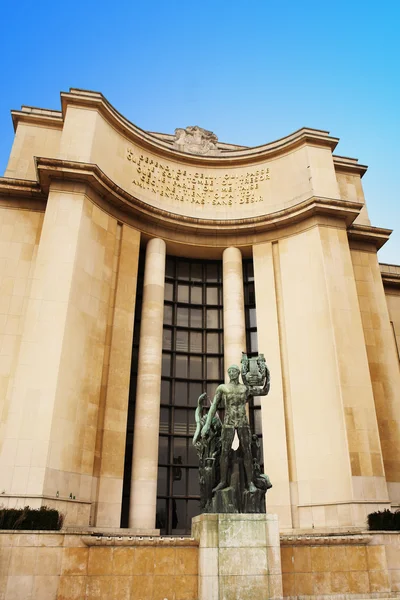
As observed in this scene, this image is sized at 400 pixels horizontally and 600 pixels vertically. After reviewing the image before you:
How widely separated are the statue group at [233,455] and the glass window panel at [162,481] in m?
8.92

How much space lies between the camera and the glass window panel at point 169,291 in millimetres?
25531

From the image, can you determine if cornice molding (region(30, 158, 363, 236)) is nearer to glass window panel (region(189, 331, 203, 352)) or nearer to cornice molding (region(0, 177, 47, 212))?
cornice molding (region(0, 177, 47, 212))

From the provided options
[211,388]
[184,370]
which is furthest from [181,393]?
[211,388]

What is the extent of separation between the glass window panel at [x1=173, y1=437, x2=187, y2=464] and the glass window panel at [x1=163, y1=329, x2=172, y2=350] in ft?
15.1

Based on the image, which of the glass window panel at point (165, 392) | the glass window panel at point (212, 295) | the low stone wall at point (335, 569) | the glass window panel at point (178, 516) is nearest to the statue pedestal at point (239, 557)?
the low stone wall at point (335, 569)

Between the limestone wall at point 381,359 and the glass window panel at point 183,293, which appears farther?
the glass window panel at point 183,293

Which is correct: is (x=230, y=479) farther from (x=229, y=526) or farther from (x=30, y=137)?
(x=30, y=137)

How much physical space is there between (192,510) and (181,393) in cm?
535

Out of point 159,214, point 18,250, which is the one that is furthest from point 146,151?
point 18,250

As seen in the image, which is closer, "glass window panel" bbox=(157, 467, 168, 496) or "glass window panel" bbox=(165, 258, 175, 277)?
"glass window panel" bbox=(157, 467, 168, 496)

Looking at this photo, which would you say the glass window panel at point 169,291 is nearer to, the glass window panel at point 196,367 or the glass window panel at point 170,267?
the glass window panel at point 170,267

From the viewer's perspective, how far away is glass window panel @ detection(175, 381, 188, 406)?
75.5ft

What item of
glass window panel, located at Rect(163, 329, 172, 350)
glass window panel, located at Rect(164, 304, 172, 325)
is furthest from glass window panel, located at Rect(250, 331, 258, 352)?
glass window panel, located at Rect(164, 304, 172, 325)

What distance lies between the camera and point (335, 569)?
40.3ft
